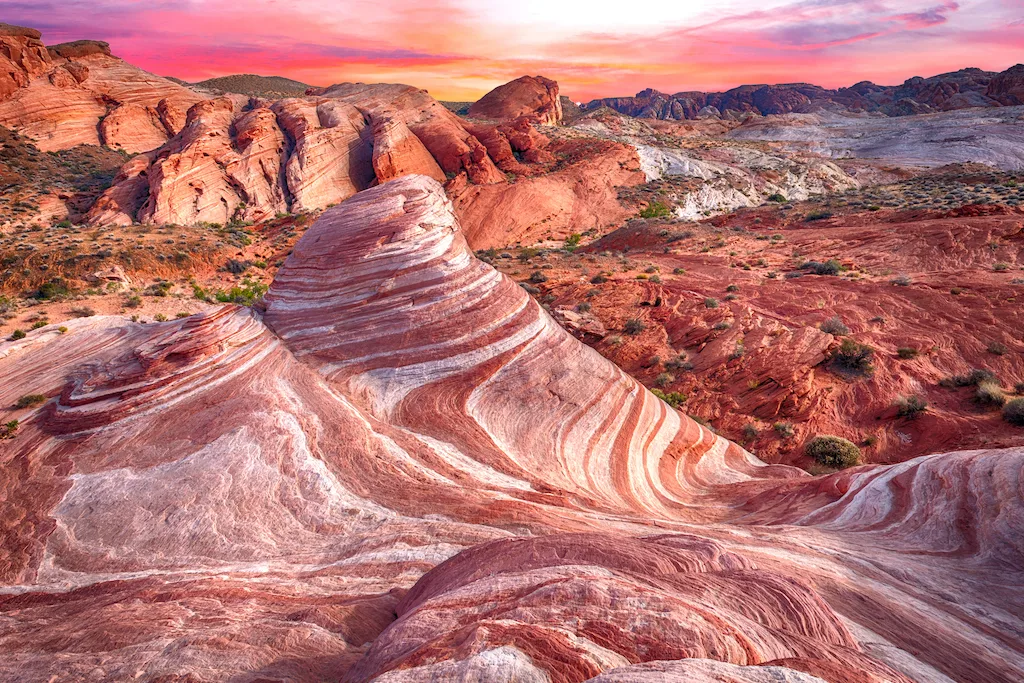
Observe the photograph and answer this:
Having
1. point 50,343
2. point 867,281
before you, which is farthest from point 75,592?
point 867,281

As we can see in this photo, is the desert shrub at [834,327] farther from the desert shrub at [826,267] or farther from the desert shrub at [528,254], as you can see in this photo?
the desert shrub at [528,254]

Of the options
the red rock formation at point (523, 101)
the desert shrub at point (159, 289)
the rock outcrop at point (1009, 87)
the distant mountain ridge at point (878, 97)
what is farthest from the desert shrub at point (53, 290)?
the distant mountain ridge at point (878, 97)

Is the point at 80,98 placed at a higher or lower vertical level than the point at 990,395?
higher

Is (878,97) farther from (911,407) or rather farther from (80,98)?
(80,98)

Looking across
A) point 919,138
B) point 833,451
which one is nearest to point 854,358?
point 833,451

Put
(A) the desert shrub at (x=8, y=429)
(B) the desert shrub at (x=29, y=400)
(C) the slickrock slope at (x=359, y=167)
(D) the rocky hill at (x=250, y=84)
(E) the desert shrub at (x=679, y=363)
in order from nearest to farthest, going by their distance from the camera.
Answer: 1. (A) the desert shrub at (x=8, y=429)
2. (B) the desert shrub at (x=29, y=400)
3. (E) the desert shrub at (x=679, y=363)
4. (C) the slickrock slope at (x=359, y=167)
5. (D) the rocky hill at (x=250, y=84)

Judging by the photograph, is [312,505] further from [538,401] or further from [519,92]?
[519,92]
